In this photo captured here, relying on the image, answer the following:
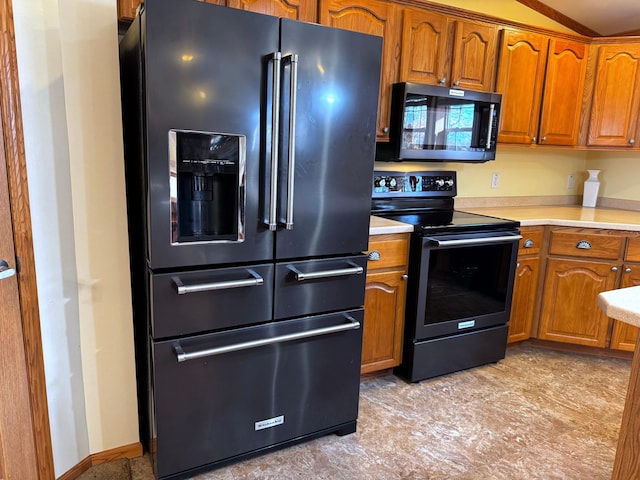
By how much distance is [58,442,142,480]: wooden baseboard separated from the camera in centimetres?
175

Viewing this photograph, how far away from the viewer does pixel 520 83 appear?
9.48 feet

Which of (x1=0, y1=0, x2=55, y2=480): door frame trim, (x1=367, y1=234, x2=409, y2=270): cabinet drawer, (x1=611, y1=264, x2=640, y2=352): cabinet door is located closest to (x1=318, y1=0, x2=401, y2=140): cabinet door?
(x1=367, y1=234, x2=409, y2=270): cabinet drawer

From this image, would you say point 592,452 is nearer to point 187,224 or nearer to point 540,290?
point 540,290

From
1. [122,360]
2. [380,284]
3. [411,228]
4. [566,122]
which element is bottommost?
[122,360]

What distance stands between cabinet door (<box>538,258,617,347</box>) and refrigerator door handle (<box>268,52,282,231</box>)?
201cm

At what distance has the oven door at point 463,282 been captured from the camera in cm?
241

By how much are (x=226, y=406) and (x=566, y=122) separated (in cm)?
283

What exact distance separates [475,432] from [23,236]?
2014 millimetres

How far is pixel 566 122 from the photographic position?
122 inches

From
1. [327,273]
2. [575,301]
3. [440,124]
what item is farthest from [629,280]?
[327,273]

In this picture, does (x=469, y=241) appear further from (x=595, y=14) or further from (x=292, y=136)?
(x=595, y=14)

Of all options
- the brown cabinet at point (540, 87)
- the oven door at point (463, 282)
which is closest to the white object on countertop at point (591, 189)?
the brown cabinet at point (540, 87)

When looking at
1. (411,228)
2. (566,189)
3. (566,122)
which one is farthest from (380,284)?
(566,189)

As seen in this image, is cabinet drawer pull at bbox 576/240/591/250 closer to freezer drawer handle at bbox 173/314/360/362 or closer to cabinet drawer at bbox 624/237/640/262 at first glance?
cabinet drawer at bbox 624/237/640/262
